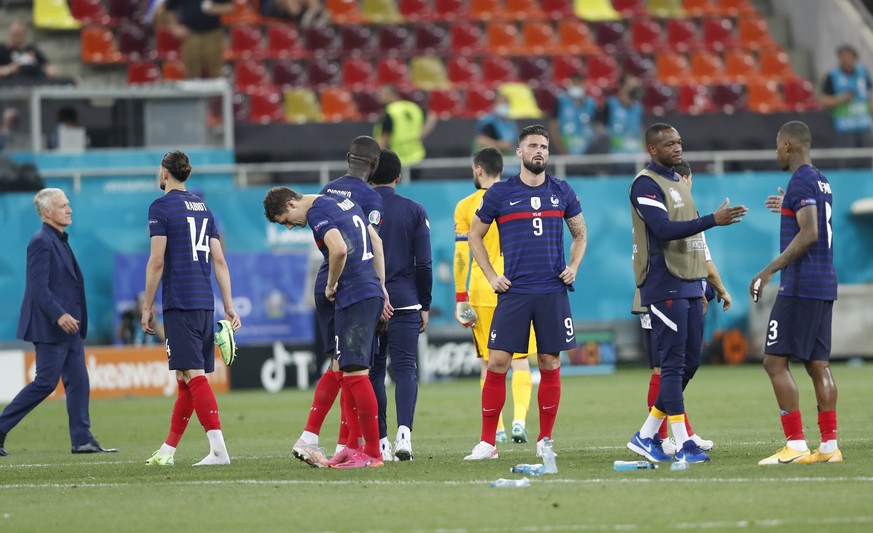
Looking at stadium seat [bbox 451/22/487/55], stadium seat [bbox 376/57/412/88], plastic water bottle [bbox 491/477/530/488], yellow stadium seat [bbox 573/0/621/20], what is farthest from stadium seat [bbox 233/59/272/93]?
plastic water bottle [bbox 491/477/530/488]

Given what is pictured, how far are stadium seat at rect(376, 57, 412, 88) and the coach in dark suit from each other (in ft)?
47.2

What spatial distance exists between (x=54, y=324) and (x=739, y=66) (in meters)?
19.0

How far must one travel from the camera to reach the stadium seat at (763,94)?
2838 centimetres

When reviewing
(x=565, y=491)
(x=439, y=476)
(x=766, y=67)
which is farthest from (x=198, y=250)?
(x=766, y=67)

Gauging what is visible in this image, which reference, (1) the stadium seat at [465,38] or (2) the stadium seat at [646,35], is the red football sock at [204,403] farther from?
(2) the stadium seat at [646,35]

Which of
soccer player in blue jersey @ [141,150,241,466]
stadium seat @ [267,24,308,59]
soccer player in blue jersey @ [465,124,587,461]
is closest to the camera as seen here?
soccer player in blue jersey @ [465,124,587,461]

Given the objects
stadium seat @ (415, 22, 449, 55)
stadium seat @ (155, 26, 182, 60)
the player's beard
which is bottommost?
the player's beard

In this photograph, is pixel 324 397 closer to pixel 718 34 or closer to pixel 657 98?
pixel 657 98

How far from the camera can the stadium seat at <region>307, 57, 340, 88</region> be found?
27.4 m

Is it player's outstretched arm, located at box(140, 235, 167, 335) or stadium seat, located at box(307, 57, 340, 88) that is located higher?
stadium seat, located at box(307, 57, 340, 88)

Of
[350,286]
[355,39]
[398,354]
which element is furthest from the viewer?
[355,39]

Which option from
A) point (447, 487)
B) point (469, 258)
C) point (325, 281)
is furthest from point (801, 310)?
point (469, 258)

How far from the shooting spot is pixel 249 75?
2697 cm

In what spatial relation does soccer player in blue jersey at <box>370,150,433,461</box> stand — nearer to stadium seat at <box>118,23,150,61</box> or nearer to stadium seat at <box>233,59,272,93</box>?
stadium seat at <box>233,59,272,93</box>
